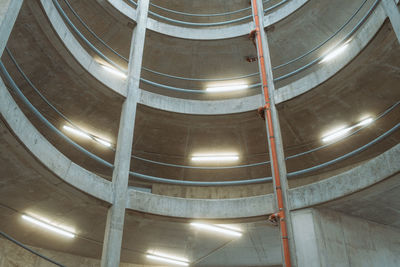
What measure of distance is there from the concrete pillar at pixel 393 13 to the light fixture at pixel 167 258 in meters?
8.83

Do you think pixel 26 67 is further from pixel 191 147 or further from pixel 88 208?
pixel 191 147

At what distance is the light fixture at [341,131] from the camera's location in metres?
11.3

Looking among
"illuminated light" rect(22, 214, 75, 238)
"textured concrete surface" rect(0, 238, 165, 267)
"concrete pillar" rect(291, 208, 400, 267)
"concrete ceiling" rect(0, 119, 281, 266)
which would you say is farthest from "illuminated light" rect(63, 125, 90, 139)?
"concrete pillar" rect(291, 208, 400, 267)

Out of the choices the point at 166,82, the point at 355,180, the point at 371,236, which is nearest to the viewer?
the point at 355,180

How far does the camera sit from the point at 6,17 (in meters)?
6.01

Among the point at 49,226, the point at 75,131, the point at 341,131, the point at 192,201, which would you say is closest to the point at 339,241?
the point at 192,201

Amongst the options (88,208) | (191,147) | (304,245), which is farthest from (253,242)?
(88,208)

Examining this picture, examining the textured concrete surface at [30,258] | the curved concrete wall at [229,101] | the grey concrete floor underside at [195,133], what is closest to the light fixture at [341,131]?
the grey concrete floor underside at [195,133]

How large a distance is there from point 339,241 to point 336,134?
4663 millimetres

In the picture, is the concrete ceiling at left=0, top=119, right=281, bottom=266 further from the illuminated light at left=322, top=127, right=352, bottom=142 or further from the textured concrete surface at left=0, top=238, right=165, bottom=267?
the illuminated light at left=322, top=127, right=352, bottom=142

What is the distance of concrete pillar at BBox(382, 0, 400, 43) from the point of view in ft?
24.6

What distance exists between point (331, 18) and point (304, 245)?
7.43 m

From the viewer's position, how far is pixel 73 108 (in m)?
10.9

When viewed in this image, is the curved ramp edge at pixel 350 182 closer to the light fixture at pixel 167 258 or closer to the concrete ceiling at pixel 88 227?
the concrete ceiling at pixel 88 227
